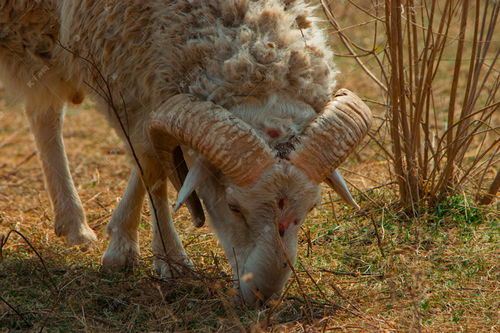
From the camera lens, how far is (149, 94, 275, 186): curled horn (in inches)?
132

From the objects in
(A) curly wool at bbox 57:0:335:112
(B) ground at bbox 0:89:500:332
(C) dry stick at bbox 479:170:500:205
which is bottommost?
(B) ground at bbox 0:89:500:332

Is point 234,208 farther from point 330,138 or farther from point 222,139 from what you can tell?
point 330,138

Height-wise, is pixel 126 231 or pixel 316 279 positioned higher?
pixel 126 231

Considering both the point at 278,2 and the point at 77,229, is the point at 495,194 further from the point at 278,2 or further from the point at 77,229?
the point at 77,229

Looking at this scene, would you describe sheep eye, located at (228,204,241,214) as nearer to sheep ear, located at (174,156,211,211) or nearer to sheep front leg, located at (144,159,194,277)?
sheep ear, located at (174,156,211,211)

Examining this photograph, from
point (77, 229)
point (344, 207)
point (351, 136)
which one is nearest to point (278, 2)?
point (351, 136)

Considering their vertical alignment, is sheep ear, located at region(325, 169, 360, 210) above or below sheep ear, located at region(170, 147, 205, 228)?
above

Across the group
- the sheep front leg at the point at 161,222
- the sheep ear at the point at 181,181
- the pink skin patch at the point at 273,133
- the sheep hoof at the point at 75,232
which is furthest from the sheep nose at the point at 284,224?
the sheep hoof at the point at 75,232

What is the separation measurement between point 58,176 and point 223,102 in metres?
2.33

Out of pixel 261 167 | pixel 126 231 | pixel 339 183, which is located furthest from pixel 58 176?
pixel 261 167

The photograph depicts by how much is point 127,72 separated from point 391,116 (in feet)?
6.39

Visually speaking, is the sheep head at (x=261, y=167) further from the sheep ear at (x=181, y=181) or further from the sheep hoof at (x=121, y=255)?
the sheep hoof at (x=121, y=255)

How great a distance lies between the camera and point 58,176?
5477 mm

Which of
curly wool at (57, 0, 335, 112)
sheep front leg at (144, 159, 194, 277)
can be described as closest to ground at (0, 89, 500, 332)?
sheep front leg at (144, 159, 194, 277)
